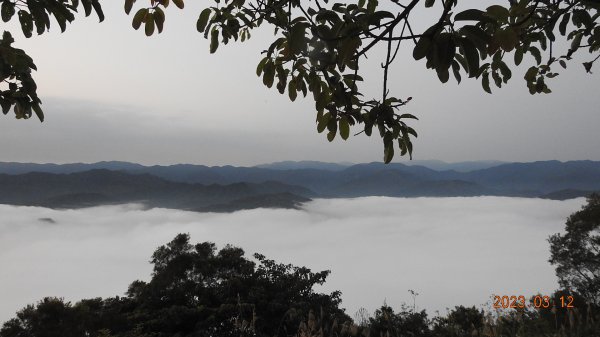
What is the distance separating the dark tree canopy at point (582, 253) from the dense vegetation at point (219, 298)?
51mm

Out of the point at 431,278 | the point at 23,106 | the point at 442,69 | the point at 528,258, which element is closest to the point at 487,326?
the point at 442,69

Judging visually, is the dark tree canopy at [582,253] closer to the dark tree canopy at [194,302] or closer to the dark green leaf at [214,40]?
the dark tree canopy at [194,302]

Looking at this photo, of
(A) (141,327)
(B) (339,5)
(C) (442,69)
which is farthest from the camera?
(A) (141,327)

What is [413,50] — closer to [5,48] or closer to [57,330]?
[5,48]

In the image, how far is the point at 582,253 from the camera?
23781 mm

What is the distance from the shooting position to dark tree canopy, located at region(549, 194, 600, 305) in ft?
75.0

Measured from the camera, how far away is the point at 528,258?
17838 centimetres

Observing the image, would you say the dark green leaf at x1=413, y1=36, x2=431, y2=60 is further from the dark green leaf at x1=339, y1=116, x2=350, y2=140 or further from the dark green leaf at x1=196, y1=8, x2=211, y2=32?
the dark green leaf at x1=196, y1=8, x2=211, y2=32

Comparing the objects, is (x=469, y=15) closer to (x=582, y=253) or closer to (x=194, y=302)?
(x=194, y=302)

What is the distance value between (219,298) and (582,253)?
76.7 feet

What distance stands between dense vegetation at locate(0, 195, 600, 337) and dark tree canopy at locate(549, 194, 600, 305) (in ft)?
0.17

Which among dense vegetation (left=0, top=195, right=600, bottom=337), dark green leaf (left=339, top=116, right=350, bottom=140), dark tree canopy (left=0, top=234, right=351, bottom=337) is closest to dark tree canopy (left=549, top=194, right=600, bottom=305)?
dense vegetation (left=0, top=195, right=600, bottom=337)

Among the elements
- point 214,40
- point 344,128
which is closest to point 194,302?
point 214,40

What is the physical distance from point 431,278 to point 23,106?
192236 millimetres
